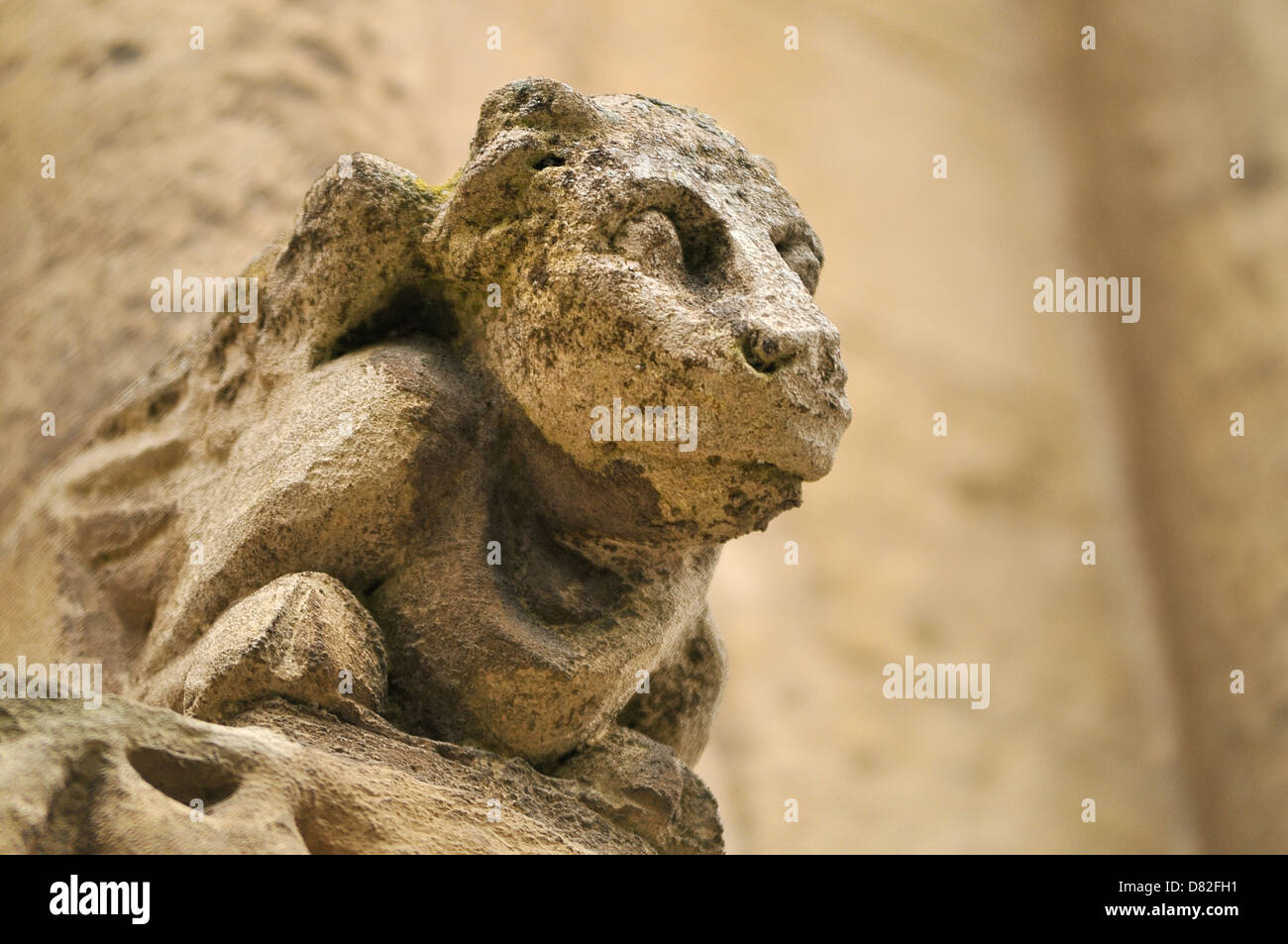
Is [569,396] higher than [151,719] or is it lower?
higher

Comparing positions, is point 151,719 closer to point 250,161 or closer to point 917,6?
point 250,161

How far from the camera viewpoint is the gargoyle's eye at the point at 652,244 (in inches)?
55.6

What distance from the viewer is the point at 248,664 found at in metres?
1.37

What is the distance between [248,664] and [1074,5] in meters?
3.98

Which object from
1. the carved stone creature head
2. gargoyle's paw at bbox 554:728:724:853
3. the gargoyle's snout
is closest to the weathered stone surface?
gargoyle's paw at bbox 554:728:724:853

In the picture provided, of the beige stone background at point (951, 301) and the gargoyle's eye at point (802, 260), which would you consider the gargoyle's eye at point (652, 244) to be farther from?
the beige stone background at point (951, 301)

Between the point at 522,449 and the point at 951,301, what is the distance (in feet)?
9.40

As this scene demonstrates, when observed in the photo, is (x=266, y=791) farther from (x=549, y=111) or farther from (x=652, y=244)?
(x=549, y=111)

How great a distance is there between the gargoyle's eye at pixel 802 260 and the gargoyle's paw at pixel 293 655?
0.57 metres

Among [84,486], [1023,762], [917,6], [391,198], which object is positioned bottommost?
[1023,762]

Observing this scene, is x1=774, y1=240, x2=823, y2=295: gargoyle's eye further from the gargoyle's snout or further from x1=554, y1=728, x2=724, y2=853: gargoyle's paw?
x1=554, y1=728, x2=724, y2=853: gargoyle's paw

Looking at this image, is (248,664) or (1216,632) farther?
(1216,632)

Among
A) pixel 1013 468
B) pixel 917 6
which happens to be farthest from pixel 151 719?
pixel 917 6

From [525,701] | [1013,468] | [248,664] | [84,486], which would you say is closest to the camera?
[248,664]
